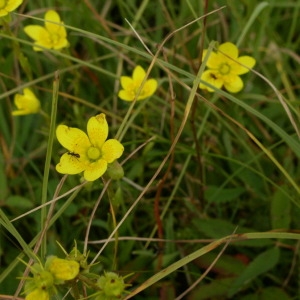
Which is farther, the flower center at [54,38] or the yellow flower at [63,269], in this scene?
the flower center at [54,38]

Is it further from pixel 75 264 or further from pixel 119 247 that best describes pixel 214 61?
pixel 75 264

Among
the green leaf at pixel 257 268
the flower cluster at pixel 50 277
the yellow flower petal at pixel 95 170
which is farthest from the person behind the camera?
the green leaf at pixel 257 268

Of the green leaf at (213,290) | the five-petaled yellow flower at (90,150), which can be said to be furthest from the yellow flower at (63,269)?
the green leaf at (213,290)

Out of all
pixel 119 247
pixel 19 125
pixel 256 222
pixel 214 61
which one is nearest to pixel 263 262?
pixel 256 222

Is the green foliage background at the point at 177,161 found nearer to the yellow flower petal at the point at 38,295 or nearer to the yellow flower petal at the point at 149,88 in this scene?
the yellow flower petal at the point at 149,88

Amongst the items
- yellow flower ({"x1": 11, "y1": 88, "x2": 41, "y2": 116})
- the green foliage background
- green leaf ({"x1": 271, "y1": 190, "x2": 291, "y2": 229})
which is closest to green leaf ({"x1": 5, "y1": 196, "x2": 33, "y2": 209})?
the green foliage background

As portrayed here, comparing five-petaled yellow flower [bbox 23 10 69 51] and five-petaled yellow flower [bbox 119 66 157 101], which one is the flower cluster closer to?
five-petaled yellow flower [bbox 119 66 157 101]
